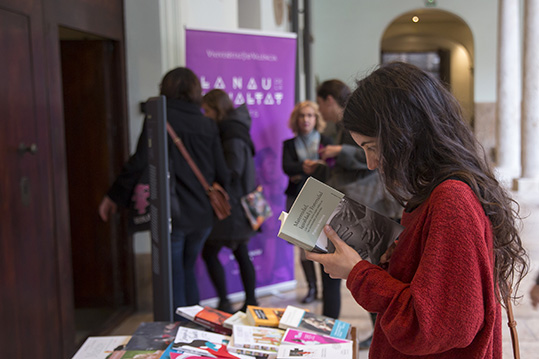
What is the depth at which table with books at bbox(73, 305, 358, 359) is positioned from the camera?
171 centimetres

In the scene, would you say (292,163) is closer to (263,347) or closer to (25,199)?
(25,199)

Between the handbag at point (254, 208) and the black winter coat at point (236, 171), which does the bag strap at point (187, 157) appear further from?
the handbag at point (254, 208)

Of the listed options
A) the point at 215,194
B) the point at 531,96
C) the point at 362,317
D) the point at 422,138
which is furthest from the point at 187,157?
the point at 531,96

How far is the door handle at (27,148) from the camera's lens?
2621 mm

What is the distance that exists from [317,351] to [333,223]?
0.51 m

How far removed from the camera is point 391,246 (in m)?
1.37

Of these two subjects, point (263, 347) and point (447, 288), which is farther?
point (263, 347)

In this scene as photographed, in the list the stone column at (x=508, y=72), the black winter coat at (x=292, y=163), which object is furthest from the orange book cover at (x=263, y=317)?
the stone column at (x=508, y=72)

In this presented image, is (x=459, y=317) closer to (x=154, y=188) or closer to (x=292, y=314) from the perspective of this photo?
(x=292, y=314)

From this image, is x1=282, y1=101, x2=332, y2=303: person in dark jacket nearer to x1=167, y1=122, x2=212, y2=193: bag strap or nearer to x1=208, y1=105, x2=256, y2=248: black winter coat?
x1=208, y1=105, x2=256, y2=248: black winter coat

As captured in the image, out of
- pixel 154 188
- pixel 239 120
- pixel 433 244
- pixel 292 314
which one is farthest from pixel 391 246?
pixel 239 120

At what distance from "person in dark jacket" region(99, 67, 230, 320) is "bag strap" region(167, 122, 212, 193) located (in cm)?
3

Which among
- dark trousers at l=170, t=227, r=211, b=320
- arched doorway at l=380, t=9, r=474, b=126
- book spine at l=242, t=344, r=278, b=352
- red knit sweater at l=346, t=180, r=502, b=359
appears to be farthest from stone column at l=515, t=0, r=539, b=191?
red knit sweater at l=346, t=180, r=502, b=359

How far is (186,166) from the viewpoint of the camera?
10.4 ft
